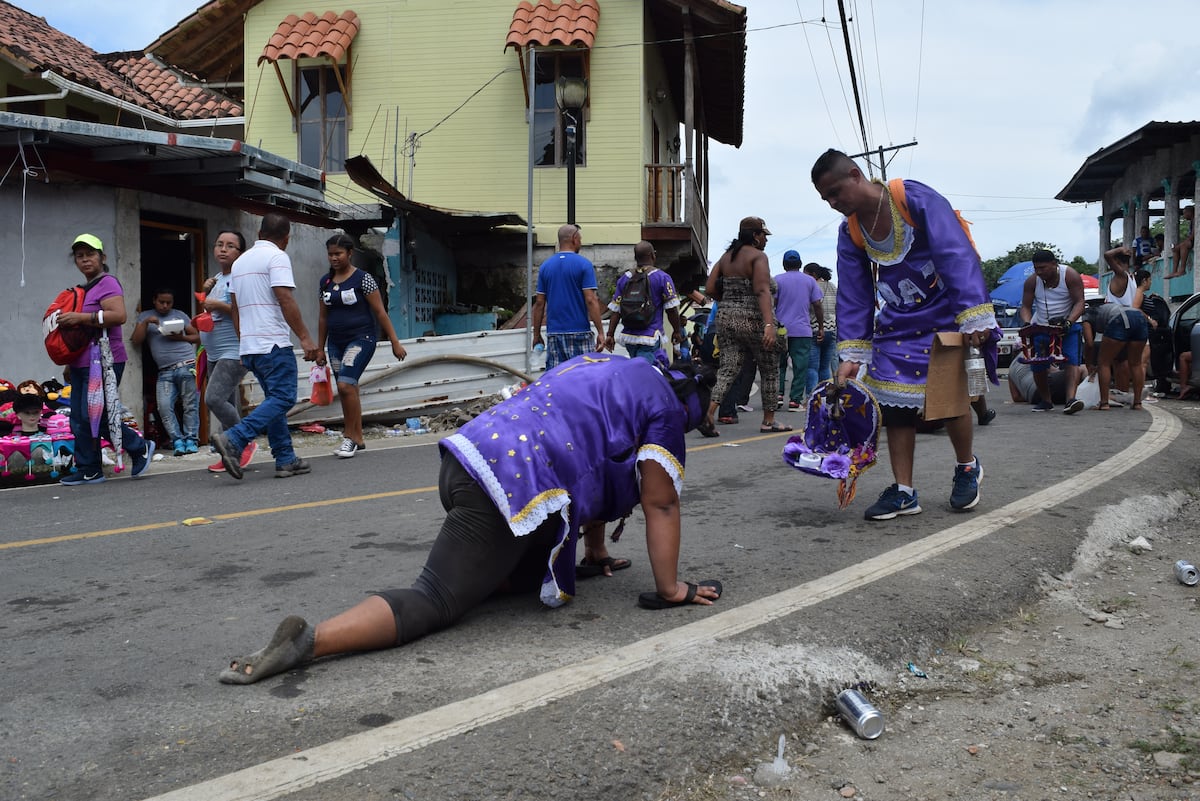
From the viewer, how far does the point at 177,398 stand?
9.78m

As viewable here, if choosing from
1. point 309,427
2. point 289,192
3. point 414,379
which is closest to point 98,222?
point 289,192

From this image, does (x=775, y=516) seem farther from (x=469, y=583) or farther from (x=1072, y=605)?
(x=469, y=583)

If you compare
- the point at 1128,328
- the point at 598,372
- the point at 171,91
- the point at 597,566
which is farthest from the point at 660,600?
the point at 171,91

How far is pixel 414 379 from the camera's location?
38.0 feet

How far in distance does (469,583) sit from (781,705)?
1.03 metres

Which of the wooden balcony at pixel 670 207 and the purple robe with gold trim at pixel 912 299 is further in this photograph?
the wooden balcony at pixel 670 207

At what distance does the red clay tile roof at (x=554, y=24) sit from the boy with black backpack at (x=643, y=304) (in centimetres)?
814

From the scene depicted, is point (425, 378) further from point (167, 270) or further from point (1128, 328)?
point (1128, 328)

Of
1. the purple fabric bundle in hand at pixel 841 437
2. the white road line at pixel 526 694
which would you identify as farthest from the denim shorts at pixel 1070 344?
the white road line at pixel 526 694

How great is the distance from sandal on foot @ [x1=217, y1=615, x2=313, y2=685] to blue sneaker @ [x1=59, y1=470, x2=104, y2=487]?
5191mm

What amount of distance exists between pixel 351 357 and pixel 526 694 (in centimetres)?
603

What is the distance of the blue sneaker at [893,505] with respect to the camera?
16.4 feet

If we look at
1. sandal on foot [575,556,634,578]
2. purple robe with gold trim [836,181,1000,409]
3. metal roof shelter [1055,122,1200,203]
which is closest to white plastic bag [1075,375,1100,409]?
purple robe with gold trim [836,181,1000,409]

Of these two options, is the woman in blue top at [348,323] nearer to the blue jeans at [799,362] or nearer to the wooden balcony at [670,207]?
the blue jeans at [799,362]
